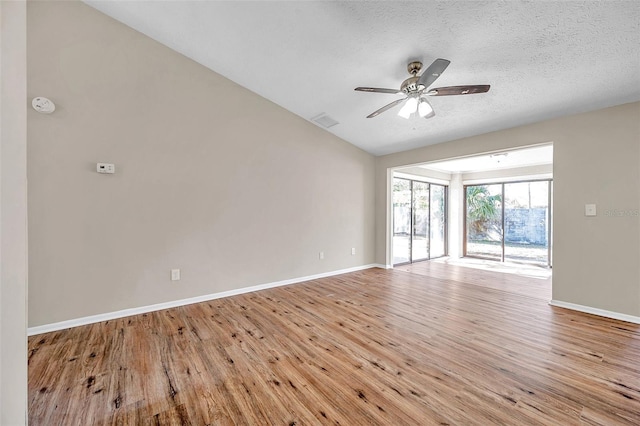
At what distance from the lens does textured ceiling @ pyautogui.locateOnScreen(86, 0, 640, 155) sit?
6.85ft

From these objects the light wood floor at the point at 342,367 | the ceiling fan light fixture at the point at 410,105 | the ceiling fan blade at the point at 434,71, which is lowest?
the light wood floor at the point at 342,367

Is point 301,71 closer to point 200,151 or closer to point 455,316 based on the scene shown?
point 200,151

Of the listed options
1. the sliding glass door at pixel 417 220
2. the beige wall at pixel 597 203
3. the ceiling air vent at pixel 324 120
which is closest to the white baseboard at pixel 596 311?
the beige wall at pixel 597 203

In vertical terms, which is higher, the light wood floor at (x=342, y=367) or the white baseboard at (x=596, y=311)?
the white baseboard at (x=596, y=311)

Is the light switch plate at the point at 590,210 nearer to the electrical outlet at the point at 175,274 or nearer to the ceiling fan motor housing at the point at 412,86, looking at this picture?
the ceiling fan motor housing at the point at 412,86

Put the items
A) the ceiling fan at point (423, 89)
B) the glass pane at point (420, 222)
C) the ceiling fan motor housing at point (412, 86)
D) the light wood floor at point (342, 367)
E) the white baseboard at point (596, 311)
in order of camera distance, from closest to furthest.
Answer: the light wood floor at point (342, 367) < the ceiling fan at point (423, 89) < the ceiling fan motor housing at point (412, 86) < the white baseboard at point (596, 311) < the glass pane at point (420, 222)

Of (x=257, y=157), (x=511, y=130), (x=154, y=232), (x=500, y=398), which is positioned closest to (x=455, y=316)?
(x=500, y=398)

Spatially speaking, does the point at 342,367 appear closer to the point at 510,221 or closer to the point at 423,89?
the point at 423,89

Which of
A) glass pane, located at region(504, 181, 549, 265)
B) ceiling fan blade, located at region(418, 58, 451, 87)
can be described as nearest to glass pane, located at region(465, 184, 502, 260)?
glass pane, located at region(504, 181, 549, 265)

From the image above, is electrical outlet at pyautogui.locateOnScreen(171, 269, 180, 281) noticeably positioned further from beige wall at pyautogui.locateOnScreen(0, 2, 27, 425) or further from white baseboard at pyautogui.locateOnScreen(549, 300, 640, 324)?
white baseboard at pyautogui.locateOnScreen(549, 300, 640, 324)

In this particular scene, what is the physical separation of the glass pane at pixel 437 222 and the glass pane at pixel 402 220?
1.01 metres

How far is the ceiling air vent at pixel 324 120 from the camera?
424 cm

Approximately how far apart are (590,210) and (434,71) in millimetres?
2726

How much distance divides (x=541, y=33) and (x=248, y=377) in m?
3.61
